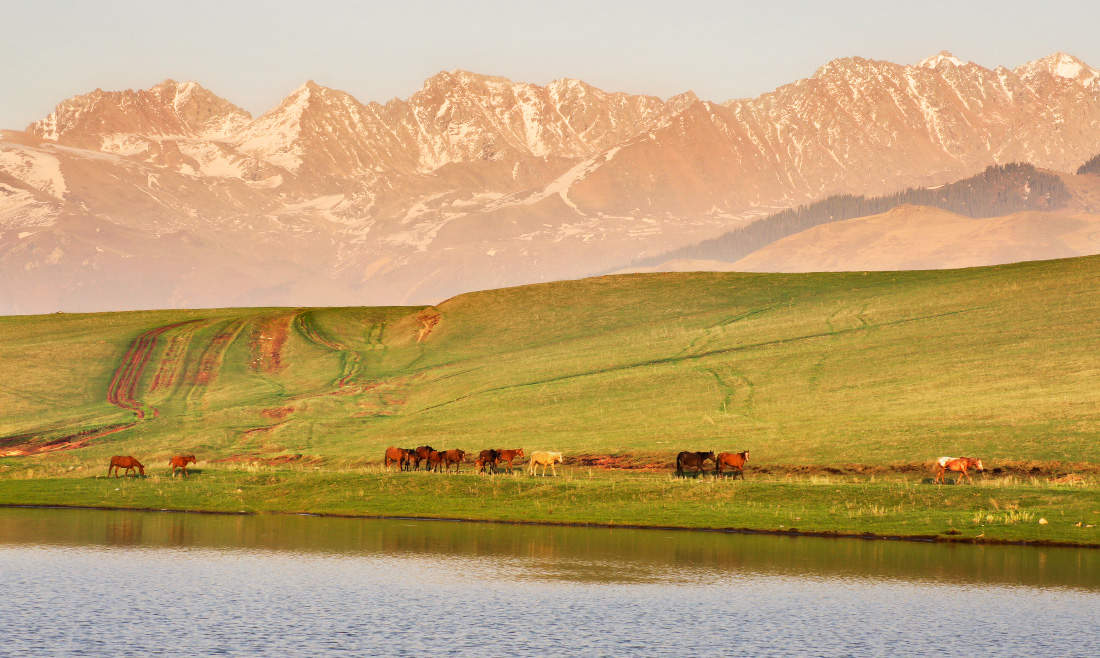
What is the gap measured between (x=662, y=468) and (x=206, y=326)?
82.5 metres

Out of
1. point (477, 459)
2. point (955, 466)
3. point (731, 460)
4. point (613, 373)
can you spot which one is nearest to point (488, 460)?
point (477, 459)

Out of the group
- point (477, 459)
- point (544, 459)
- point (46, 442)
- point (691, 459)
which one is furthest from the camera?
point (46, 442)

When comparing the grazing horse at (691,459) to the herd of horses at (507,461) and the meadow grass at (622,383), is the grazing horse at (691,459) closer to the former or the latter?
the herd of horses at (507,461)

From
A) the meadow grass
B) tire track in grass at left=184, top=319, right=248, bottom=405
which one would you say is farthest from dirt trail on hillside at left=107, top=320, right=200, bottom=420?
tire track in grass at left=184, top=319, right=248, bottom=405

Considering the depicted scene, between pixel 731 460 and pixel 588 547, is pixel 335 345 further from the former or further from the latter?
pixel 588 547

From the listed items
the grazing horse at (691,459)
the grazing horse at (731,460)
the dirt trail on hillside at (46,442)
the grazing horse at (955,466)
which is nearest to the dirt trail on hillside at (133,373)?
the dirt trail on hillside at (46,442)

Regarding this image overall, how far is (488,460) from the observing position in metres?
66.0

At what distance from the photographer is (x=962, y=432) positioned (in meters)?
66.7

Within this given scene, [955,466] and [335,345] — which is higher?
[335,345]

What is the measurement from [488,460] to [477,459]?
7.44 feet

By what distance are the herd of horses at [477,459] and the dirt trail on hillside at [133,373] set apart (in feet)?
114

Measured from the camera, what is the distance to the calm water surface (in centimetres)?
2850

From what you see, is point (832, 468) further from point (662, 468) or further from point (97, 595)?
point (97, 595)

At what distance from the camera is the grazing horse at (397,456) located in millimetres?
67188
